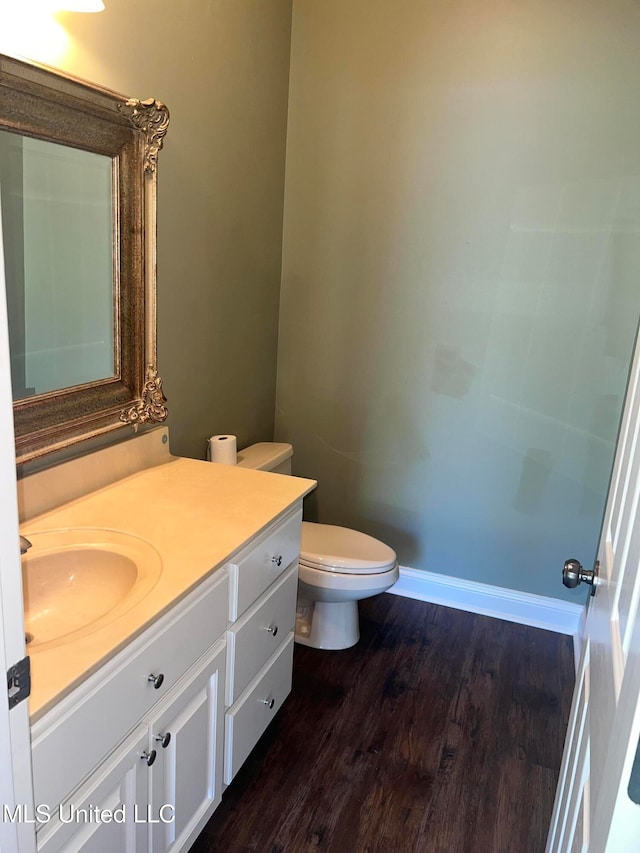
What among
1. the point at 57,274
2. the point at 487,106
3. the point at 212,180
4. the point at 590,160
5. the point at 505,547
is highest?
the point at 487,106

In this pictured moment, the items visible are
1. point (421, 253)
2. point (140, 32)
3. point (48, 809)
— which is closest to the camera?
point (48, 809)

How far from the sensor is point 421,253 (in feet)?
8.85

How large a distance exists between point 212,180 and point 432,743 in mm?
2003

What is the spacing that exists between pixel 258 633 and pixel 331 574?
632 mm

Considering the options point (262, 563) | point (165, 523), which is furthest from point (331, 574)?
point (165, 523)

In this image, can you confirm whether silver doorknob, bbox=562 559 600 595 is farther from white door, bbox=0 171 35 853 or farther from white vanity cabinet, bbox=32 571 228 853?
white door, bbox=0 171 35 853

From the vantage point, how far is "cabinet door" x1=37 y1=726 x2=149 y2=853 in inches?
41.4

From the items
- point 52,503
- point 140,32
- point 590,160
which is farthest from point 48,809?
point 590,160

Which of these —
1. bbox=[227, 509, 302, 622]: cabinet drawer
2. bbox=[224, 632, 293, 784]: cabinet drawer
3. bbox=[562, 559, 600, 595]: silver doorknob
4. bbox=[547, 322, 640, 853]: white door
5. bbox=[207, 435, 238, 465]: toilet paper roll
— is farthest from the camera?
bbox=[207, 435, 238, 465]: toilet paper roll

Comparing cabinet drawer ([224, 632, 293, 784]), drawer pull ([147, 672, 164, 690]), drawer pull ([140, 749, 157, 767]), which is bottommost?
cabinet drawer ([224, 632, 293, 784])

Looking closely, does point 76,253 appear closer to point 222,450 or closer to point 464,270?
point 222,450

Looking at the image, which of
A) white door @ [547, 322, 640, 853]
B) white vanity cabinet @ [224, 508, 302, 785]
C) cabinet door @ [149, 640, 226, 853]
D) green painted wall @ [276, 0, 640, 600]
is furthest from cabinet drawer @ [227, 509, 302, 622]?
green painted wall @ [276, 0, 640, 600]

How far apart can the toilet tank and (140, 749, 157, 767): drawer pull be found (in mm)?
1253

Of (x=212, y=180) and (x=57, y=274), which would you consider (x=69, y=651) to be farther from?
(x=212, y=180)
